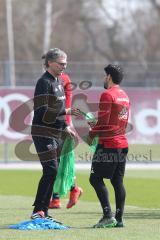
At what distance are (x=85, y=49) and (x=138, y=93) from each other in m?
45.3

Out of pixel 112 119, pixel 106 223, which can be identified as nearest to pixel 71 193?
pixel 106 223

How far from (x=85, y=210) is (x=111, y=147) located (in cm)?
259

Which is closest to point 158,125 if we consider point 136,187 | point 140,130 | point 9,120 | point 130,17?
point 140,130

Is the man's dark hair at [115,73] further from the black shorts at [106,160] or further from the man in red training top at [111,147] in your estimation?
the black shorts at [106,160]

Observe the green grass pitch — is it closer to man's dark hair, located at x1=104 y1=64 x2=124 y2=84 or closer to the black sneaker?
the black sneaker

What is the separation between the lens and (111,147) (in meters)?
11.3

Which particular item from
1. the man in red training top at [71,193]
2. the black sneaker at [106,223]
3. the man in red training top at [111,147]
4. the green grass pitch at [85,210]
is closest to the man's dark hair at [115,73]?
the man in red training top at [111,147]

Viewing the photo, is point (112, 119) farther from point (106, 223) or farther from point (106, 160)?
point (106, 223)

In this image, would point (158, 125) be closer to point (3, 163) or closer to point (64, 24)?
point (3, 163)

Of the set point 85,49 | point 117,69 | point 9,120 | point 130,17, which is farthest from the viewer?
point 85,49

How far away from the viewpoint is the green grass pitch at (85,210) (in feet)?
34.8

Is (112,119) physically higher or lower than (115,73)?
lower

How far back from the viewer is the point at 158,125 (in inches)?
965

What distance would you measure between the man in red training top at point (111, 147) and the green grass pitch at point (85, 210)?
328mm
